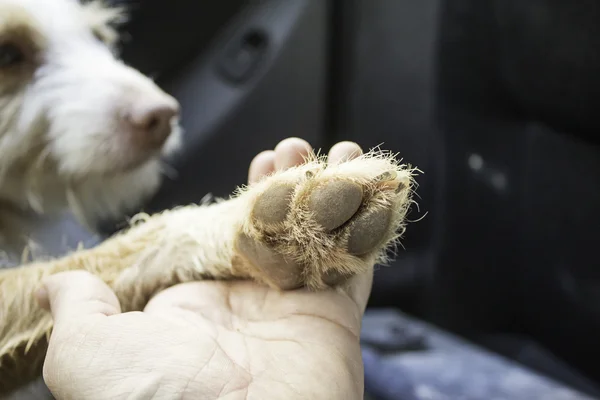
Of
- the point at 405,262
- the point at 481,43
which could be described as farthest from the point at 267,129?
the point at 481,43

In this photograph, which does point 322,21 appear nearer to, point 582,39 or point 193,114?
point 193,114

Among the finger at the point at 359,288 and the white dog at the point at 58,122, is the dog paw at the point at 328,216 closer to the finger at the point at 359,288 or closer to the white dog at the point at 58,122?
the finger at the point at 359,288

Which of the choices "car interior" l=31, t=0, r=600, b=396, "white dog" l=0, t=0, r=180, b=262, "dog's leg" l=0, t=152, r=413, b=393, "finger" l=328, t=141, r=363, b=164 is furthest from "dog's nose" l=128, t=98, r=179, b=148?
"finger" l=328, t=141, r=363, b=164

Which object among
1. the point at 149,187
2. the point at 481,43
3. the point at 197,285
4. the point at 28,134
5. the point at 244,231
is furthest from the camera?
the point at 481,43

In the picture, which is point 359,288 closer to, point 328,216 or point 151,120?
point 328,216

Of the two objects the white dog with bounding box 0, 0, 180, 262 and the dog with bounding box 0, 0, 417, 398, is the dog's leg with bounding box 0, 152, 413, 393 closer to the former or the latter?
the dog with bounding box 0, 0, 417, 398

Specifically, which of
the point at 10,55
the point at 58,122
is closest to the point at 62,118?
the point at 58,122

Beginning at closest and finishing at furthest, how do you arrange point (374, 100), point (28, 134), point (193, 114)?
point (28, 134)
point (193, 114)
point (374, 100)
